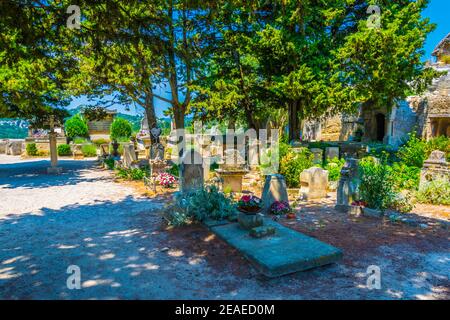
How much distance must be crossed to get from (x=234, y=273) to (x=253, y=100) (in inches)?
509

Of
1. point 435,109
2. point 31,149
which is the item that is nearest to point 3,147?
point 31,149

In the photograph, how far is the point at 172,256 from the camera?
4707 mm

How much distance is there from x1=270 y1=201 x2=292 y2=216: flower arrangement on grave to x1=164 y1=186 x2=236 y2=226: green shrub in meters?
1.25

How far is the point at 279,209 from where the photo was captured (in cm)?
721

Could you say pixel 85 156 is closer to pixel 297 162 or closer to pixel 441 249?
pixel 297 162

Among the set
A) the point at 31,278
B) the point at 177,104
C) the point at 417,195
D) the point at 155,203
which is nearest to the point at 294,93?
the point at 177,104

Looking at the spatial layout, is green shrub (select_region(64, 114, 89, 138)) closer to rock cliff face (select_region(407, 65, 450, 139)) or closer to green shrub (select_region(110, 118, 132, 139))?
green shrub (select_region(110, 118, 132, 139))

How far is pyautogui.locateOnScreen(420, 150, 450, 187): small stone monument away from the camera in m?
9.02

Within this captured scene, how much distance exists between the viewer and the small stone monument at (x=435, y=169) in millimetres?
9016

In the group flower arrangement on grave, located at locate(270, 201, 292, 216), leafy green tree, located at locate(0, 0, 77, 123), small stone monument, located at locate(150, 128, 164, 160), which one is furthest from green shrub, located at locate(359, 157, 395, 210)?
small stone monument, located at locate(150, 128, 164, 160)

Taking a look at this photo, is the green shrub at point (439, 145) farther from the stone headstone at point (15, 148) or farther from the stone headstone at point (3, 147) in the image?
the stone headstone at point (3, 147)

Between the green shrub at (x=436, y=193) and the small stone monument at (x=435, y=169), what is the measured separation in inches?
7.8

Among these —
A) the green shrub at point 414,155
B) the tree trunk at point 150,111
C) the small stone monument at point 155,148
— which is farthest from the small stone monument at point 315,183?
the tree trunk at point 150,111
